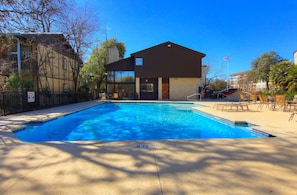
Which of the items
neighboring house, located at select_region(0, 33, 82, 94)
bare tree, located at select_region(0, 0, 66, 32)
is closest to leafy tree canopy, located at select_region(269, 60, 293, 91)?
bare tree, located at select_region(0, 0, 66, 32)

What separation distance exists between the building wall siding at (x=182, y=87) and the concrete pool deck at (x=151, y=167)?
1777cm

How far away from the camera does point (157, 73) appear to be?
21.0 metres

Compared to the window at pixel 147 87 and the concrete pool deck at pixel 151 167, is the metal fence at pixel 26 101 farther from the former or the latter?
the window at pixel 147 87

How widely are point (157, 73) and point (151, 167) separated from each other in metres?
18.5

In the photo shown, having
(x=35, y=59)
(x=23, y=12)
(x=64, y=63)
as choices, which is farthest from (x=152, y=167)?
(x=64, y=63)

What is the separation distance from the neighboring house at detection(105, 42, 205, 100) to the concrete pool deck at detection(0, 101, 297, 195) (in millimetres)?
17176

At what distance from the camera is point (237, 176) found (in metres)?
2.63

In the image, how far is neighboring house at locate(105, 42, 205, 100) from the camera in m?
20.9

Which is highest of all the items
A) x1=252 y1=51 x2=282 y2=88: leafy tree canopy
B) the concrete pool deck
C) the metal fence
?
x1=252 y1=51 x2=282 y2=88: leafy tree canopy

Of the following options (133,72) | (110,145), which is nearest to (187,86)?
(133,72)

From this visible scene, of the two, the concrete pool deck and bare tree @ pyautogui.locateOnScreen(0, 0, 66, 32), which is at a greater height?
bare tree @ pyautogui.locateOnScreen(0, 0, 66, 32)

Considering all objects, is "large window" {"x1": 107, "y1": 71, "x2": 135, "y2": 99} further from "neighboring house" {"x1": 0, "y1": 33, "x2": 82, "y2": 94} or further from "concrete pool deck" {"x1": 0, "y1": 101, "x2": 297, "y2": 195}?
"concrete pool deck" {"x1": 0, "y1": 101, "x2": 297, "y2": 195}

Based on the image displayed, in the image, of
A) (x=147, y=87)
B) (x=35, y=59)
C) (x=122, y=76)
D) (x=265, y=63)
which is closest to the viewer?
(x=35, y=59)

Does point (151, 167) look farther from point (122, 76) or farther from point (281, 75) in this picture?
point (281, 75)
